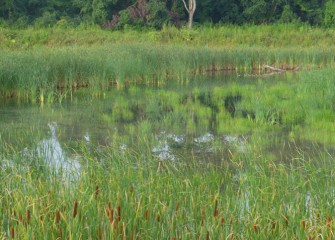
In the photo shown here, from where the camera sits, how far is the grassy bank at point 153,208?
152 inches

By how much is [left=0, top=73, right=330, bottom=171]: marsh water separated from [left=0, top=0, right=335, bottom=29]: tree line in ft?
42.2

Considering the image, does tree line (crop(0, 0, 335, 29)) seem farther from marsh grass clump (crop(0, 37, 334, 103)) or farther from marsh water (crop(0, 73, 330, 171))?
marsh water (crop(0, 73, 330, 171))

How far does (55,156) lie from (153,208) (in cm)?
341

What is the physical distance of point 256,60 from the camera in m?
20.2

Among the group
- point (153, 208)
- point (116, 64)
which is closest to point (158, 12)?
point (116, 64)

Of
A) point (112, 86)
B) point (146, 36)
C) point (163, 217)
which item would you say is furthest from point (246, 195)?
point (146, 36)

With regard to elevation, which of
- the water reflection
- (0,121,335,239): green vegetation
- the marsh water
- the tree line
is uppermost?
(0,121,335,239): green vegetation

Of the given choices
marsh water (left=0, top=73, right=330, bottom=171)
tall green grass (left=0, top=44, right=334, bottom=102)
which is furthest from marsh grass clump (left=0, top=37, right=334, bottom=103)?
marsh water (left=0, top=73, right=330, bottom=171)

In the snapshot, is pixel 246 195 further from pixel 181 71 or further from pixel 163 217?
pixel 181 71

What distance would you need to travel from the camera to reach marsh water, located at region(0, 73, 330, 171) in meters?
7.66

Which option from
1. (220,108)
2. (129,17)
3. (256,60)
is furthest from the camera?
(129,17)

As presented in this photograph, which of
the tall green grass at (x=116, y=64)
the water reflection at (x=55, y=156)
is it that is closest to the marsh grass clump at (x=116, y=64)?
the tall green grass at (x=116, y=64)

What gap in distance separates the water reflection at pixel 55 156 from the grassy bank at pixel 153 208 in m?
0.31

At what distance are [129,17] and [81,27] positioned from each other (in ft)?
14.1
